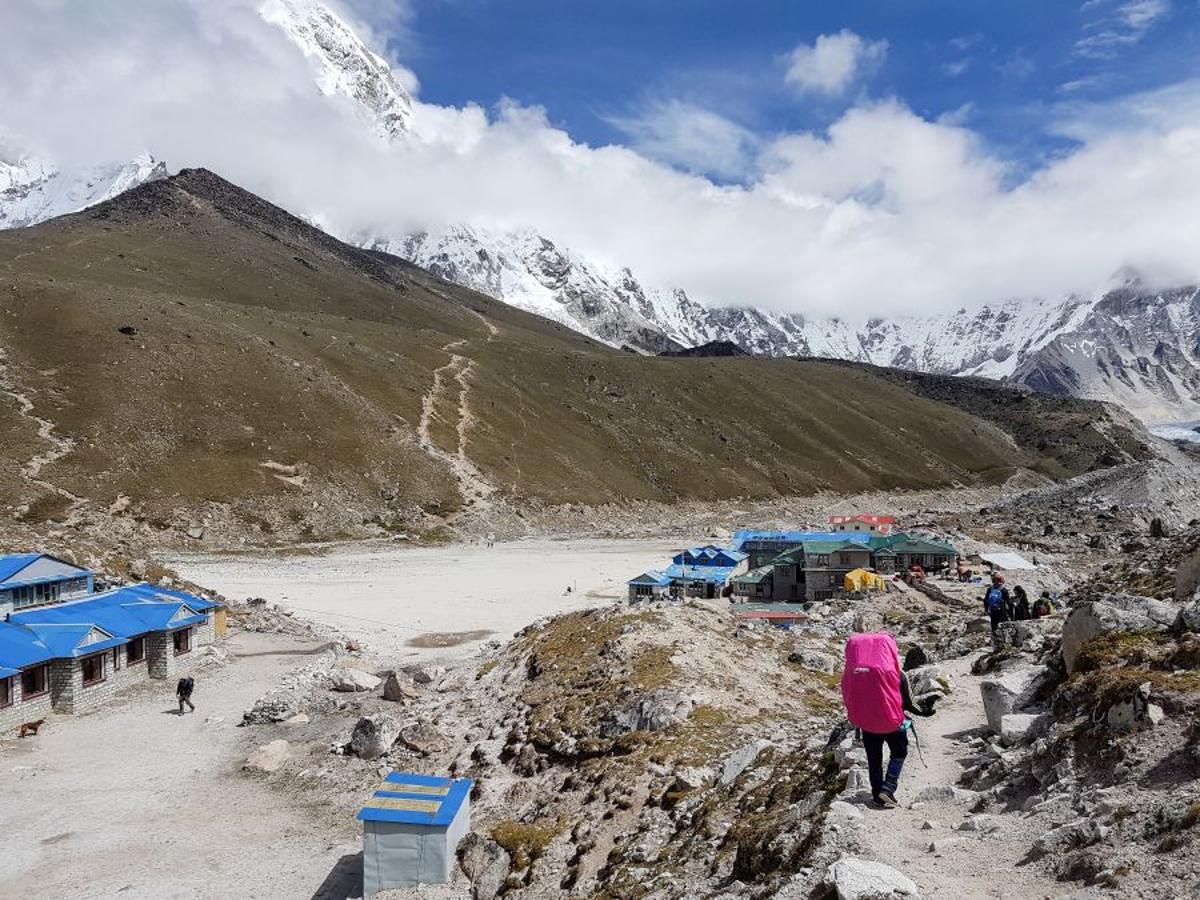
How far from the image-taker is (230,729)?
32.5 metres

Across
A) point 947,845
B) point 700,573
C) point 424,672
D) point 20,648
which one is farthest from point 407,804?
point 700,573

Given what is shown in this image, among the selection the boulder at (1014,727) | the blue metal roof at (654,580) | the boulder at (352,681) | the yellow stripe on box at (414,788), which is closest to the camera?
the boulder at (1014,727)

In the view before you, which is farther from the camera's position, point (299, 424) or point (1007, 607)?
point (299, 424)

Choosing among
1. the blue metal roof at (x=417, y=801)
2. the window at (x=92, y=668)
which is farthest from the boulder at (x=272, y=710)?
the blue metal roof at (x=417, y=801)

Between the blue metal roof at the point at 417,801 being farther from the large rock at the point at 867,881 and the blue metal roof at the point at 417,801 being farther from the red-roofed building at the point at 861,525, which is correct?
the red-roofed building at the point at 861,525

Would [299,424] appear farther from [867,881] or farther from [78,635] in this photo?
[867,881]

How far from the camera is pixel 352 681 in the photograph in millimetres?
36094

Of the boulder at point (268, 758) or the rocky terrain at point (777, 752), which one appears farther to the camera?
the boulder at point (268, 758)

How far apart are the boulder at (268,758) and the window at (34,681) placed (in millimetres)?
11066

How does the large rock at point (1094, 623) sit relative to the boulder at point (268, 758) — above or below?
above

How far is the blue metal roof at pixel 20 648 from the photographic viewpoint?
32.4m

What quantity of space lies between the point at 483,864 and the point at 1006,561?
198 ft

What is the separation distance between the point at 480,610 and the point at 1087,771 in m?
53.3

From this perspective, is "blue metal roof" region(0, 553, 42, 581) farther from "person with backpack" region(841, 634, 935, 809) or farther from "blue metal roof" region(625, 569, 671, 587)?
"person with backpack" region(841, 634, 935, 809)
